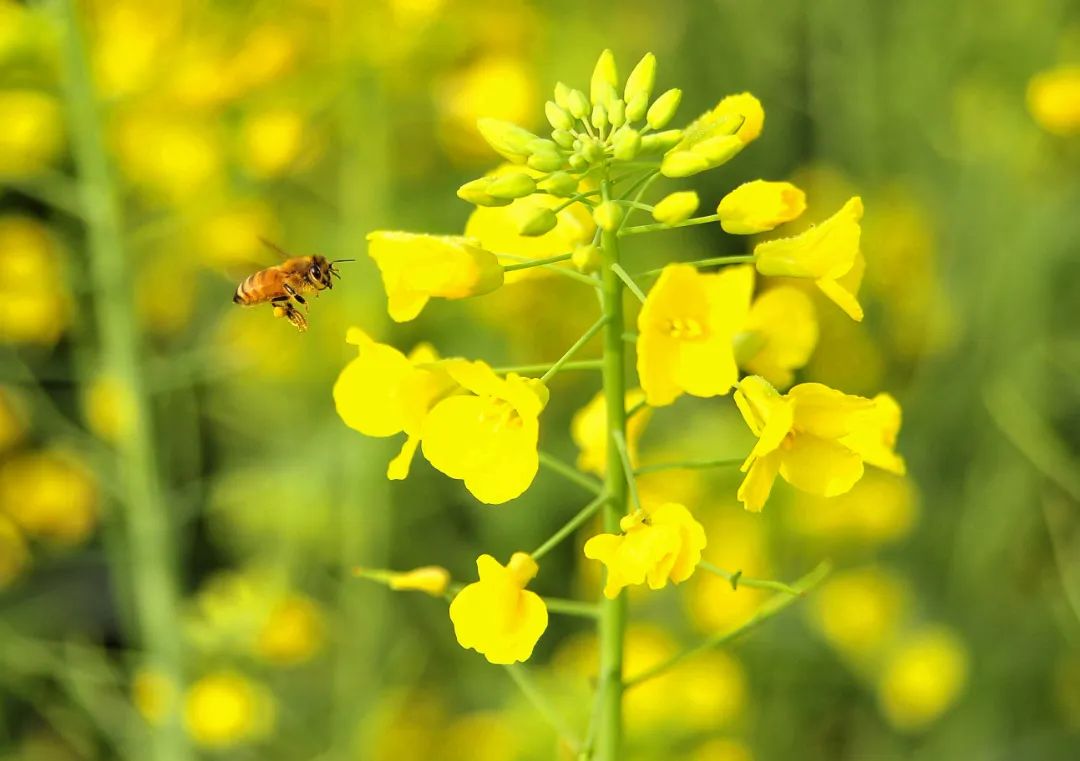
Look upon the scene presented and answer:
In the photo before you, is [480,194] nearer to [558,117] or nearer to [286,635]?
[558,117]

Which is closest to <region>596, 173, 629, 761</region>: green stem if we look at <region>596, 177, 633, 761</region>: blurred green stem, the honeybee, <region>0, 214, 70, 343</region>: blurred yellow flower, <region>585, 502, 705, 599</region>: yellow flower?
<region>596, 177, 633, 761</region>: blurred green stem

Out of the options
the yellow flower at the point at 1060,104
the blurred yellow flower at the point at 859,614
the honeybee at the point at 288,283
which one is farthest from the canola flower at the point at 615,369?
the blurred yellow flower at the point at 859,614

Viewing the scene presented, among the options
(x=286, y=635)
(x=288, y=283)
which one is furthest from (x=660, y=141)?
(x=286, y=635)

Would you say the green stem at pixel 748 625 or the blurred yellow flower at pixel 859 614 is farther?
the blurred yellow flower at pixel 859 614

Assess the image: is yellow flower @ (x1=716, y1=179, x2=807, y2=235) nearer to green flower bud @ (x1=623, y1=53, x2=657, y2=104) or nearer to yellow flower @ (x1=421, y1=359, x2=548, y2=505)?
green flower bud @ (x1=623, y1=53, x2=657, y2=104)

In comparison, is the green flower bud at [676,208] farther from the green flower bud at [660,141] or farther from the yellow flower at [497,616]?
the yellow flower at [497,616]
